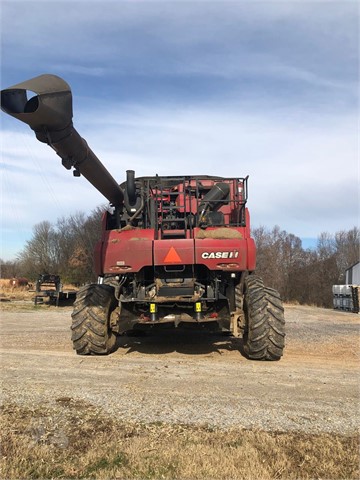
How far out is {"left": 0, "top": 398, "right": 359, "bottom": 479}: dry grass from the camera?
3.12 m

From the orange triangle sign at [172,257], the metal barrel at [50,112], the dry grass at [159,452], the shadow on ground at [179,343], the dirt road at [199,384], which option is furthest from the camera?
the shadow on ground at [179,343]

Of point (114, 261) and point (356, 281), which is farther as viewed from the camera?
point (356, 281)

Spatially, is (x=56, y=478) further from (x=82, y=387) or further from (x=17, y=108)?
(x=17, y=108)

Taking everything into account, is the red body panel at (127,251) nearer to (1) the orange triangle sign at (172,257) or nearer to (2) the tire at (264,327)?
(1) the orange triangle sign at (172,257)

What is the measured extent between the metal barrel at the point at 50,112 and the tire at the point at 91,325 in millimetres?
2724

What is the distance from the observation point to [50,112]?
471 cm

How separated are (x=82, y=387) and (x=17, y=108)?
338 cm

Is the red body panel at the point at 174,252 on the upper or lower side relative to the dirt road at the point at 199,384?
upper

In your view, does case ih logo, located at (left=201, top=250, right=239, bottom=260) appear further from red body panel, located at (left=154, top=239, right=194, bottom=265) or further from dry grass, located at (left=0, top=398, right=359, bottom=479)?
dry grass, located at (left=0, top=398, right=359, bottom=479)

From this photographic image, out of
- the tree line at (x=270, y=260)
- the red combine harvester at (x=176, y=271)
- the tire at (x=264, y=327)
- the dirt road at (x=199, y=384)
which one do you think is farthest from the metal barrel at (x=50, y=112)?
the tree line at (x=270, y=260)

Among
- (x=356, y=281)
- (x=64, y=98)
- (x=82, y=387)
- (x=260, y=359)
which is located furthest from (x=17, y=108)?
(x=356, y=281)

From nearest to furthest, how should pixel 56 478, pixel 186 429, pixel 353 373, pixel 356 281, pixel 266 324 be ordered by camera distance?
pixel 56 478 → pixel 186 429 → pixel 353 373 → pixel 266 324 → pixel 356 281

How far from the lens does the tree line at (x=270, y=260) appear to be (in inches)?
2062

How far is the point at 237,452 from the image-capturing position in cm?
338
